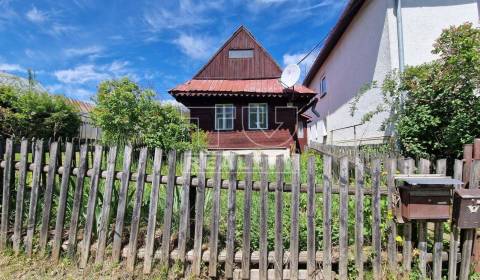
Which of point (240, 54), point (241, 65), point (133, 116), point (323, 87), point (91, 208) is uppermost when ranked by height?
point (240, 54)

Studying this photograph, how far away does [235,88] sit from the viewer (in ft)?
37.9

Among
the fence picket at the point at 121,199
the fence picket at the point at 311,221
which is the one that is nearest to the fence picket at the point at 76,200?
the fence picket at the point at 121,199

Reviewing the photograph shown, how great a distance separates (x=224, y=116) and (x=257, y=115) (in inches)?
56.8

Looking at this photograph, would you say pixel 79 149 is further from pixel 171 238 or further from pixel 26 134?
pixel 26 134

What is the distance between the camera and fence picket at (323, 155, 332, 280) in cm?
222

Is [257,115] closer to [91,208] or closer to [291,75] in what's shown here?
[291,75]

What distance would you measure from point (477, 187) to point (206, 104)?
33.2 ft

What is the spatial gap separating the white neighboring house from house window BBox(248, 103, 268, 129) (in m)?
3.07

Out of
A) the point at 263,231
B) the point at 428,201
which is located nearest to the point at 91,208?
the point at 263,231

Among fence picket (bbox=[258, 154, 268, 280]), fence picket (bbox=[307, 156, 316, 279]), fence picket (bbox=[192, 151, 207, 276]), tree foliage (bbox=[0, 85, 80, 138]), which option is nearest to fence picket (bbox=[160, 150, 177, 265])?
fence picket (bbox=[192, 151, 207, 276])

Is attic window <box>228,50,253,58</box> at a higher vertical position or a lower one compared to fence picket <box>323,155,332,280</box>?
higher

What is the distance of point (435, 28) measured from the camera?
6723 millimetres

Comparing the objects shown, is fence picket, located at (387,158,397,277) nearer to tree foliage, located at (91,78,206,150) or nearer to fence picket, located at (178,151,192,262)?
fence picket, located at (178,151,192,262)

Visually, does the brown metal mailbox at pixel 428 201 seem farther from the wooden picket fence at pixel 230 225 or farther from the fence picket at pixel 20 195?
the fence picket at pixel 20 195
